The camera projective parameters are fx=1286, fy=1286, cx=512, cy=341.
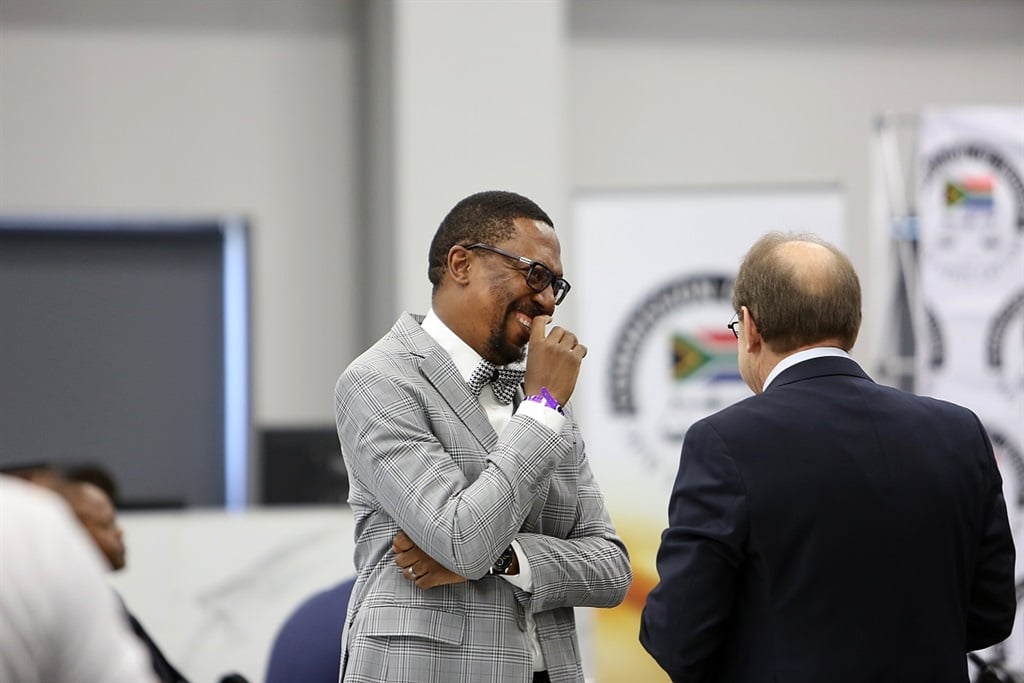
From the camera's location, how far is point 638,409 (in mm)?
5273

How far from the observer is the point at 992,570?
2098 millimetres

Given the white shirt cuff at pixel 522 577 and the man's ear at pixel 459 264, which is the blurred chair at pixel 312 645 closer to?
the white shirt cuff at pixel 522 577

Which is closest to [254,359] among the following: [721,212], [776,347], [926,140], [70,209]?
[70,209]

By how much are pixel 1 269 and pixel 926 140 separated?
13.6ft

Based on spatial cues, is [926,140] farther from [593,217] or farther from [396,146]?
[396,146]

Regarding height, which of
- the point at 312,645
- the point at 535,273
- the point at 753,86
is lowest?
the point at 312,645

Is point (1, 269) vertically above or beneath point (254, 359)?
above

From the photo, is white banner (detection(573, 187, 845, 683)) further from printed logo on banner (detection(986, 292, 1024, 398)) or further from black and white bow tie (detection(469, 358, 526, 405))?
black and white bow tie (detection(469, 358, 526, 405))

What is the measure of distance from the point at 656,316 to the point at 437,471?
3.39 meters

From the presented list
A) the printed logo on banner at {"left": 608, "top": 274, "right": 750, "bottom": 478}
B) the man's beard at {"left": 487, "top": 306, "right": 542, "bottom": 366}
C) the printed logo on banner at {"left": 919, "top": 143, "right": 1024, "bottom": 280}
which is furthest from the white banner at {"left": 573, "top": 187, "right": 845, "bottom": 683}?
the man's beard at {"left": 487, "top": 306, "right": 542, "bottom": 366}

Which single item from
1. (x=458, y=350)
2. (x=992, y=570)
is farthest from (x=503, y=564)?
(x=992, y=570)

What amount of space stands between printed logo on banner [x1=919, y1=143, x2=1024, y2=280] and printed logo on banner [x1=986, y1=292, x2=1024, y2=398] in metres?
0.17

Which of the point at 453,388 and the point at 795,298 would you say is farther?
the point at 453,388

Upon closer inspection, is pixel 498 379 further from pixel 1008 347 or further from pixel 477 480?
pixel 1008 347
